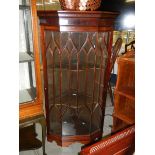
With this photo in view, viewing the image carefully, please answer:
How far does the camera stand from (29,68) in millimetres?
1591

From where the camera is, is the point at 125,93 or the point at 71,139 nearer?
the point at 125,93

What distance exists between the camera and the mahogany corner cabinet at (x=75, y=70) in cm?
164

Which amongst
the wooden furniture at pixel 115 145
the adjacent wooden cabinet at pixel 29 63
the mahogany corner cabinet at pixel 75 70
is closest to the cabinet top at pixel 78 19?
the mahogany corner cabinet at pixel 75 70

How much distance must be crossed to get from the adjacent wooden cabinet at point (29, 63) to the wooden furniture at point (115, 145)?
Result: 660 mm

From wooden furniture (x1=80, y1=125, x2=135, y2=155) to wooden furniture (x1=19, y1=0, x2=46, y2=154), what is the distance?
2.15 ft

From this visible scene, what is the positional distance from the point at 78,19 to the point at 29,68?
527 millimetres

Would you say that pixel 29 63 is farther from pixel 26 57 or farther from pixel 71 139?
pixel 71 139

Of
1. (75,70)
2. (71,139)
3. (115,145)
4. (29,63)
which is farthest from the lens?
(71,139)

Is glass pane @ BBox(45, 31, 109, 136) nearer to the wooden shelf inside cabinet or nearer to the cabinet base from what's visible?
the cabinet base

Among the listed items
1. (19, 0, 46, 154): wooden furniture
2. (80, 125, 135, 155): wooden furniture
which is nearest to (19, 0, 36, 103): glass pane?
(19, 0, 46, 154): wooden furniture

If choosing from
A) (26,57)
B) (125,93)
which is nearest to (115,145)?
(125,93)

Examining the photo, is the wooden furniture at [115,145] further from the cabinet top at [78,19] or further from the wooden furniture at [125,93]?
the cabinet top at [78,19]
